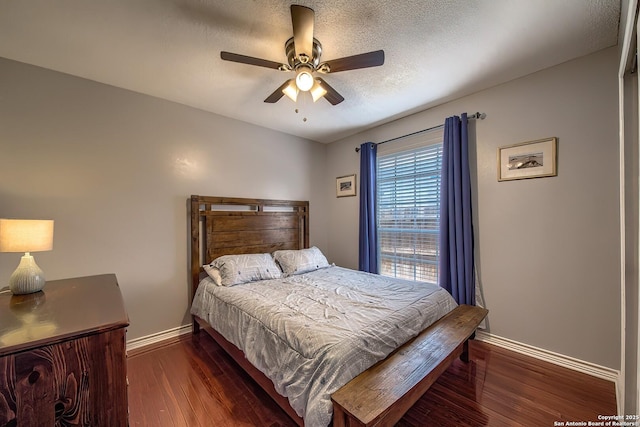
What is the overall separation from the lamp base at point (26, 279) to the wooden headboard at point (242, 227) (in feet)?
4.57

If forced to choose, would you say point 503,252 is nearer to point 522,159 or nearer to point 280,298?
point 522,159

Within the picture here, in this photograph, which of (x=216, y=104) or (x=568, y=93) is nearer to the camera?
(x=568, y=93)

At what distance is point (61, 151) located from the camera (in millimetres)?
2197

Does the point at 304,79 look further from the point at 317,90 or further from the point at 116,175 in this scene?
the point at 116,175

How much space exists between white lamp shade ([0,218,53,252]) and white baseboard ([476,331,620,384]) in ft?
12.4

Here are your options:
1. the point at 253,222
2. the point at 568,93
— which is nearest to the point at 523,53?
the point at 568,93

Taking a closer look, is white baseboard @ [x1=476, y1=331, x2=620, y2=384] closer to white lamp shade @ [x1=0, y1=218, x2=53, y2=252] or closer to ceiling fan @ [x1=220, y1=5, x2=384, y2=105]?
ceiling fan @ [x1=220, y1=5, x2=384, y2=105]

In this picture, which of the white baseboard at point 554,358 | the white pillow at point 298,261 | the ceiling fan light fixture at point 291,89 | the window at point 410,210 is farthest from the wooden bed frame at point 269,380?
the ceiling fan light fixture at point 291,89

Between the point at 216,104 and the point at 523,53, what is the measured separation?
118 inches

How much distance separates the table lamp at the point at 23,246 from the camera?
1.42 m

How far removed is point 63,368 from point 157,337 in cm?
208

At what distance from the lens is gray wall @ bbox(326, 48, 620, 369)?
6.39 feet

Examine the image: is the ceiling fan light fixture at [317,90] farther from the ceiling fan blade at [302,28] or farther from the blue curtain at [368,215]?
the blue curtain at [368,215]

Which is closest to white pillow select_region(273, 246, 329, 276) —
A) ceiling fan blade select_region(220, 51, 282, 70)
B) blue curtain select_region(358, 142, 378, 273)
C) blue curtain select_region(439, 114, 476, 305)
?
blue curtain select_region(358, 142, 378, 273)
